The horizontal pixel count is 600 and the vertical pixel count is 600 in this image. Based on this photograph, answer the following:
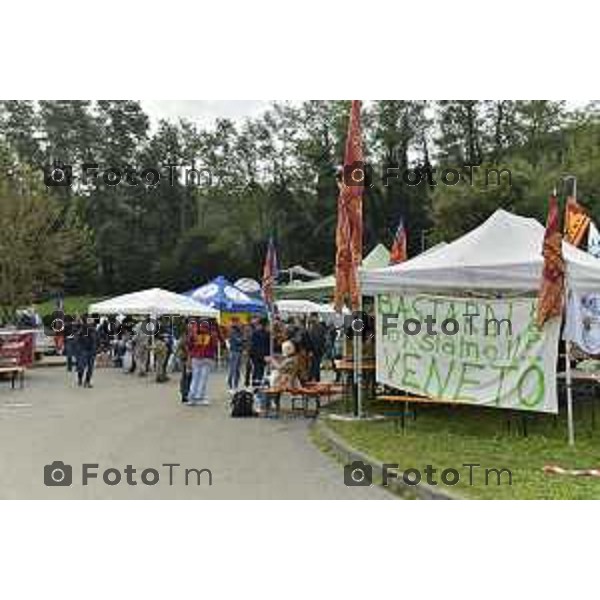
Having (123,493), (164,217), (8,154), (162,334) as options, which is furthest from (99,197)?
(123,493)

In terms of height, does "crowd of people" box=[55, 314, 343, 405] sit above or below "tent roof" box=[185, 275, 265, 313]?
below

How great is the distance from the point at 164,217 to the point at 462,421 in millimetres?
48376

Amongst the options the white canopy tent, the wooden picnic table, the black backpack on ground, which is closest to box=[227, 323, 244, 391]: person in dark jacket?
the wooden picnic table

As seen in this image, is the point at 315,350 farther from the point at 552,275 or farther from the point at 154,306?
the point at 154,306

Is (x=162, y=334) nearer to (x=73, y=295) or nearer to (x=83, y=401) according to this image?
(x=83, y=401)

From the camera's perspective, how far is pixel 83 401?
1833 cm

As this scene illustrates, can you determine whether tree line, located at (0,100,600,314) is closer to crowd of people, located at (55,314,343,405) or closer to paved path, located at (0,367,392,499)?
crowd of people, located at (55,314,343,405)

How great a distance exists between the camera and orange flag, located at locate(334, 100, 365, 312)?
13422 mm

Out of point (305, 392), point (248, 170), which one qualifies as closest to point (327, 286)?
point (305, 392)

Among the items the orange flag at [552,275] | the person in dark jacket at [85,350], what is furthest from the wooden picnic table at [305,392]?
the person in dark jacket at [85,350]

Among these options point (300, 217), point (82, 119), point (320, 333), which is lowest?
point (320, 333)

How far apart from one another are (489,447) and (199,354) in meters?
7.56

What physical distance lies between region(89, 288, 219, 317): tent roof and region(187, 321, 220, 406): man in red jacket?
8.24 m

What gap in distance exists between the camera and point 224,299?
32188 millimetres
